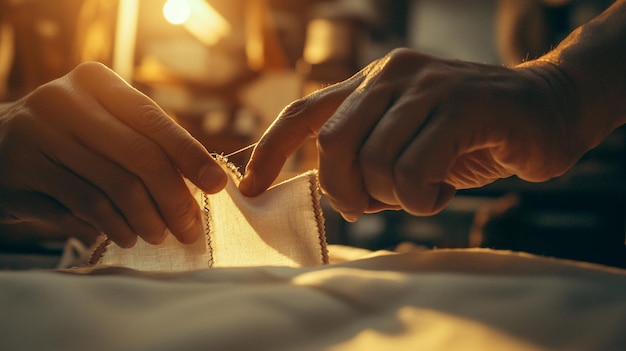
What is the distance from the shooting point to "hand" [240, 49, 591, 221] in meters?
0.46

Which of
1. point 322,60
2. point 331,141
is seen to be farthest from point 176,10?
point 331,141

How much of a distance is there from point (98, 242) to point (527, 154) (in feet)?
1.53

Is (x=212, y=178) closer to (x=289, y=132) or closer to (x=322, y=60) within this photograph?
(x=289, y=132)

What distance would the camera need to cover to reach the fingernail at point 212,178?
0.56m

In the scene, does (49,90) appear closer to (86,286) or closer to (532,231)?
(86,286)

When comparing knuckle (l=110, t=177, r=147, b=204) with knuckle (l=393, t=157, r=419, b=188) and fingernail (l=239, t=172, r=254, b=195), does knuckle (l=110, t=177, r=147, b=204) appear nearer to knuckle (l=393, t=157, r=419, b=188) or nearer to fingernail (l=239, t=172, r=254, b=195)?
fingernail (l=239, t=172, r=254, b=195)

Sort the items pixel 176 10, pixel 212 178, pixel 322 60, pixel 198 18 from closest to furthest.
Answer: pixel 212 178 < pixel 176 10 < pixel 198 18 < pixel 322 60

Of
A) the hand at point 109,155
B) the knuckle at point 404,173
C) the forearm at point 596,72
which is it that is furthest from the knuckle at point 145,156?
the forearm at point 596,72

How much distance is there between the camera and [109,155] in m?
0.55

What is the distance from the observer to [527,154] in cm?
52

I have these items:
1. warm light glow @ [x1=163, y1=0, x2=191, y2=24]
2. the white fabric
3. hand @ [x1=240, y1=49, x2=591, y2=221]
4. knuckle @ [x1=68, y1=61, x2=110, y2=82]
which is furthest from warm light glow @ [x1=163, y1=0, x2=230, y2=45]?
the white fabric

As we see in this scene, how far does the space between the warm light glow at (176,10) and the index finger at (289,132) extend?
5.31 feet

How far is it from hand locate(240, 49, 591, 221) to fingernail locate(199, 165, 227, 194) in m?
0.12

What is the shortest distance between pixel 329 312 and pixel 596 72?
0.42 m
